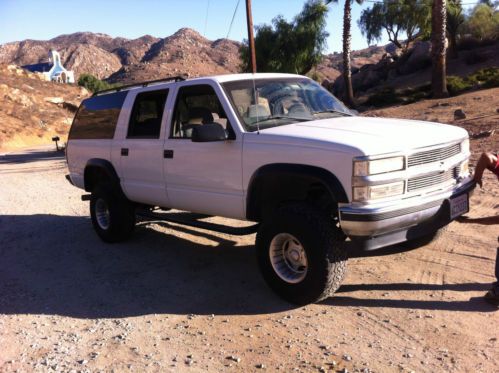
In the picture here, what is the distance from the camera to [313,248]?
4344 mm

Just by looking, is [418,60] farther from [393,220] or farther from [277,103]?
[393,220]

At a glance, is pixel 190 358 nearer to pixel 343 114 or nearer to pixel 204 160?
pixel 204 160

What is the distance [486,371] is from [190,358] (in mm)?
2109

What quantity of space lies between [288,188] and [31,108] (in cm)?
4548

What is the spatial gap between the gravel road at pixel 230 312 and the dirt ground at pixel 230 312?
14 millimetres

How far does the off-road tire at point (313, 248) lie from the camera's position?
4.32 meters

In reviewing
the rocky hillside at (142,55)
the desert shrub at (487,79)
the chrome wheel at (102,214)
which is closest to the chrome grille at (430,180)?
the chrome wheel at (102,214)

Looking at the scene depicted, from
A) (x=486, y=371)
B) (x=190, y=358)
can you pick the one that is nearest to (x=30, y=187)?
(x=190, y=358)

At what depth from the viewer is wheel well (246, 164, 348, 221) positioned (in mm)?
4227

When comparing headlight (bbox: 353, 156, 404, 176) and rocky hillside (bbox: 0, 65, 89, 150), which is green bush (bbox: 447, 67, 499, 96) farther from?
rocky hillside (bbox: 0, 65, 89, 150)

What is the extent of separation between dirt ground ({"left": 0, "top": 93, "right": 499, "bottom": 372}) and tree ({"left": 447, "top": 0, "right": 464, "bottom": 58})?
3276 centimetres

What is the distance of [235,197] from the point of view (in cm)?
506

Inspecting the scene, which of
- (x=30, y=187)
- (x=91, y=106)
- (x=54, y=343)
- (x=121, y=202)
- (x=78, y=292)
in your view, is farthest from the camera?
(x=30, y=187)

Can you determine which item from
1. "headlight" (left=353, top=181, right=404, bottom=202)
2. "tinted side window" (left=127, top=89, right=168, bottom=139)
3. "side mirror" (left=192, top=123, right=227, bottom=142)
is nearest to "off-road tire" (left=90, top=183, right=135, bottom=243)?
"tinted side window" (left=127, top=89, right=168, bottom=139)
